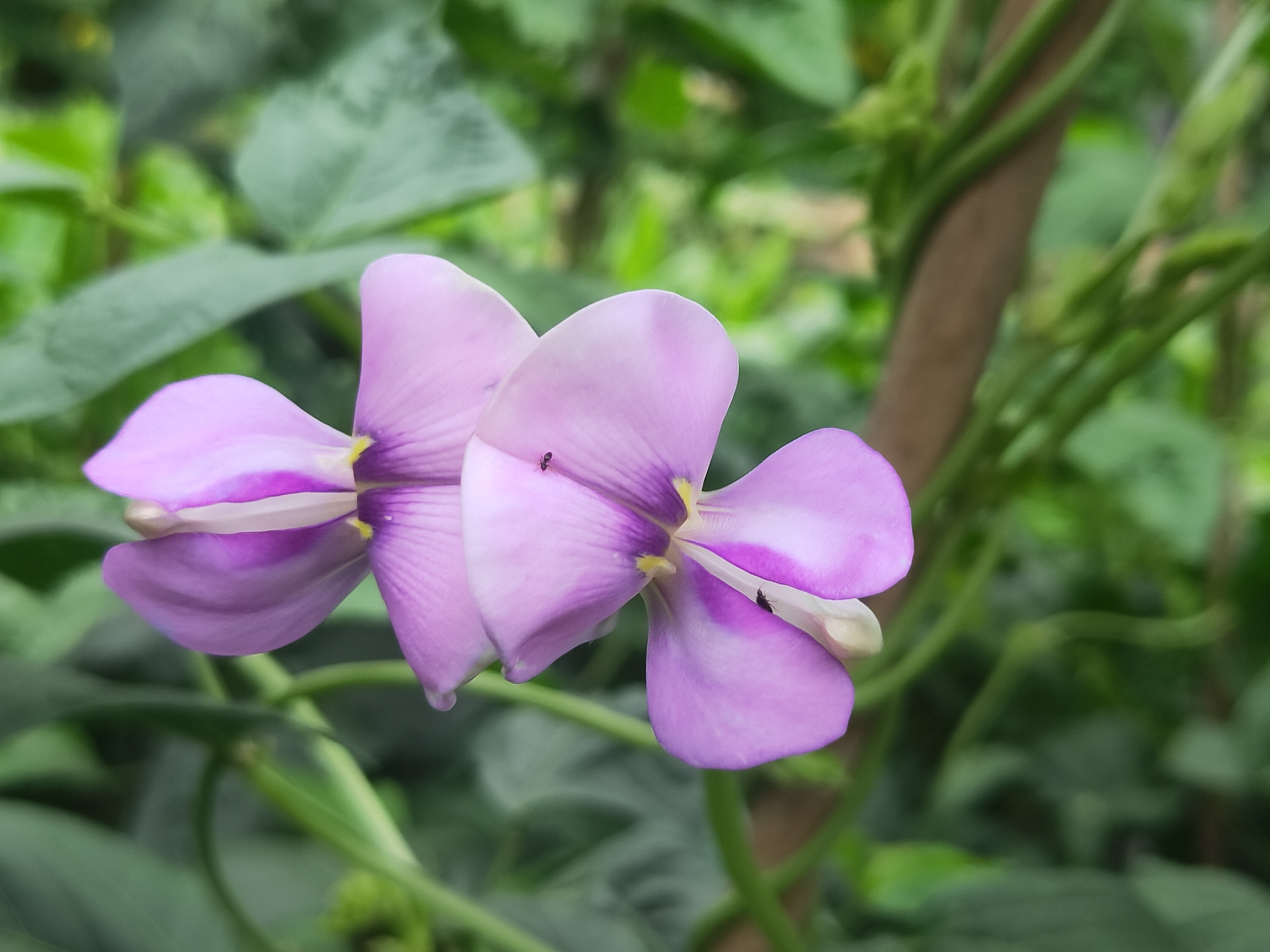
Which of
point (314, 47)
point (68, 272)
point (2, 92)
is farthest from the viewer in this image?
point (2, 92)

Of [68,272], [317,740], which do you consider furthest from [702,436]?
[68,272]

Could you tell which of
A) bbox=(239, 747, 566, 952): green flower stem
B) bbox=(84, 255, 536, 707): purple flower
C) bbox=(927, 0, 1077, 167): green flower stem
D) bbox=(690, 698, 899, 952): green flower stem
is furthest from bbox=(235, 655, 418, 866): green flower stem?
bbox=(927, 0, 1077, 167): green flower stem

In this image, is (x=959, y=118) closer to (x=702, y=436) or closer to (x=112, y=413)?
(x=702, y=436)

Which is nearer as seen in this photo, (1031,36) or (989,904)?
(1031,36)

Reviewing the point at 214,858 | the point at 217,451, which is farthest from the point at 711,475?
the point at 217,451

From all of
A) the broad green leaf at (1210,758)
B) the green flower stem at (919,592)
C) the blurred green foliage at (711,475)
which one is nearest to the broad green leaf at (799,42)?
the blurred green foliage at (711,475)

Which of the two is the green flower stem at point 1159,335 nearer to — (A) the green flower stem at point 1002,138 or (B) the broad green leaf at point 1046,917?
(A) the green flower stem at point 1002,138

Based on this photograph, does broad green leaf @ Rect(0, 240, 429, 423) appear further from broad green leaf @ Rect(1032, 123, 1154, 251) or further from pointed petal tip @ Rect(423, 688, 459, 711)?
broad green leaf @ Rect(1032, 123, 1154, 251)

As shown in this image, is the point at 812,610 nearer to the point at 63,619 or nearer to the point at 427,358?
the point at 427,358
